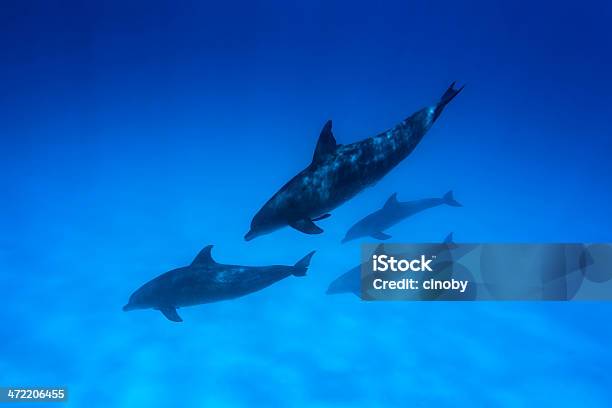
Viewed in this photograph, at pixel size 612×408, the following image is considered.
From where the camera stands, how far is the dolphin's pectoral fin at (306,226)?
728cm

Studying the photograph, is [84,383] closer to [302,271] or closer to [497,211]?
[302,271]

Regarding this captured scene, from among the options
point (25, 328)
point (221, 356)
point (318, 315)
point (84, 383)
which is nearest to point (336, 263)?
point (318, 315)

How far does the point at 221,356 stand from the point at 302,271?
3282 millimetres

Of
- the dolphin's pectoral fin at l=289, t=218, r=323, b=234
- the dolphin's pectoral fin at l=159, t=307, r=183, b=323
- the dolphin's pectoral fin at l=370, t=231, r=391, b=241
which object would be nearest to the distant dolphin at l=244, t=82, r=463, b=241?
the dolphin's pectoral fin at l=289, t=218, r=323, b=234

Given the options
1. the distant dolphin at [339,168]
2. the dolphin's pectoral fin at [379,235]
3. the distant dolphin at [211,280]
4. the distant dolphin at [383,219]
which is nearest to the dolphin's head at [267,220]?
the distant dolphin at [339,168]

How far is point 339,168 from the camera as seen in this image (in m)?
7.19

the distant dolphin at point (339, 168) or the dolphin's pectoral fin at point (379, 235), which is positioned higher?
the dolphin's pectoral fin at point (379, 235)

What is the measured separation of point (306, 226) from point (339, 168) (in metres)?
1.00


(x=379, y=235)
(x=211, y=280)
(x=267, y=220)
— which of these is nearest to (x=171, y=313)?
(x=211, y=280)

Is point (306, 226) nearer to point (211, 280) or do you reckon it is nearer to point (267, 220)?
point (267, 220)

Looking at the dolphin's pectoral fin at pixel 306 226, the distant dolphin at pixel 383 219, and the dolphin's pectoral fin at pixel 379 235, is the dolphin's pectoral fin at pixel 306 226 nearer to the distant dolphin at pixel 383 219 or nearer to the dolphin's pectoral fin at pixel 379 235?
the distant dolphin at pixel 383 219

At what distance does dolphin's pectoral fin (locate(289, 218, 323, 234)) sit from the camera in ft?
23.9

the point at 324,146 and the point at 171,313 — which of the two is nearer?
the point at 324,146

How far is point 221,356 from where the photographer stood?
10.9 metres
